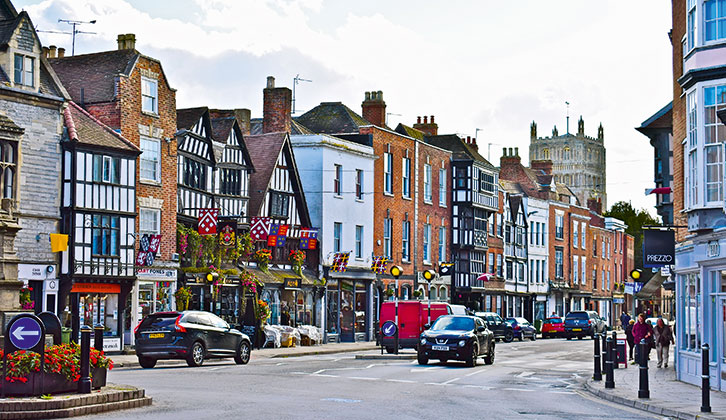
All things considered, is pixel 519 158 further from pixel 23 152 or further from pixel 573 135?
pixel 573 135

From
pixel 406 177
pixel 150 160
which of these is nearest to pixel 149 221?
pixel 150 160

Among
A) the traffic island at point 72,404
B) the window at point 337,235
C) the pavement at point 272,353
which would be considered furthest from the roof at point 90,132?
the traffic island at point 72,404

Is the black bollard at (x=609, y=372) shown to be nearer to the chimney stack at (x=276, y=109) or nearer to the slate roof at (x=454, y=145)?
the chimney stack at (x=276, y=109)

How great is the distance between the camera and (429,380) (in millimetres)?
25344

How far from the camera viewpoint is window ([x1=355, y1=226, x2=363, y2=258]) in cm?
5559

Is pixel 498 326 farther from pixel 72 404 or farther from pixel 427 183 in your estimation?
pixel 72 404

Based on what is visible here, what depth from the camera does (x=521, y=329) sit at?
61625 mm

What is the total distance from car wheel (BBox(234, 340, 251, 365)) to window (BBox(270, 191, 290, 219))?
55.1 ft

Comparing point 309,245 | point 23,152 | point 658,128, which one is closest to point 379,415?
point 658,128

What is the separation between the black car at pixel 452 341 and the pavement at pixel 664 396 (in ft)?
14.5

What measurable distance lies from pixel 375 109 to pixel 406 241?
7.58 m

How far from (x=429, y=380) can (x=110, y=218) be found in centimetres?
1720

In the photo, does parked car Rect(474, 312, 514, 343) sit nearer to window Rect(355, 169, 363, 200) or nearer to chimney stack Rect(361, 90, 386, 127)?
window Rect(355, 169, 363, 200)

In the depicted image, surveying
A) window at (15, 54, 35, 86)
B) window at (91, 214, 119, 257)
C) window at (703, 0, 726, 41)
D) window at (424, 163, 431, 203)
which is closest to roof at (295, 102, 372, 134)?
window at (424, 163, 431, 203)
